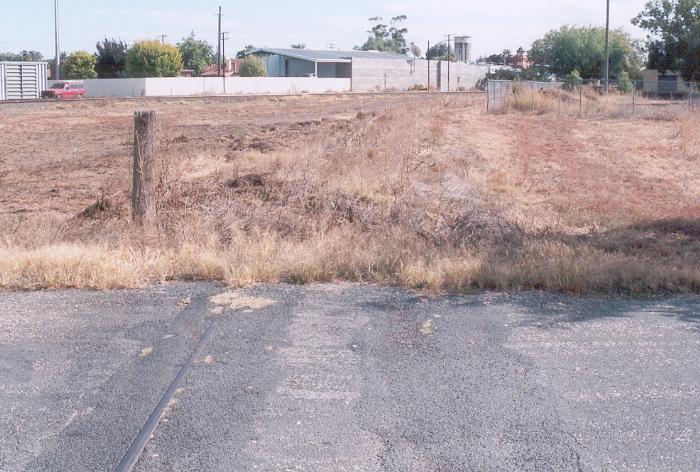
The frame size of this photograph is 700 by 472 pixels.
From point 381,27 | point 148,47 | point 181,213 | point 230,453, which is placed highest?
point 381,27

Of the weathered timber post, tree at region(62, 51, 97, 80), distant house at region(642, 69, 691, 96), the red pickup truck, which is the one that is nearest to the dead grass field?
the weathered timber post

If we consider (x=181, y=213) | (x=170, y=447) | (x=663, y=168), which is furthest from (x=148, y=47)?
(x=170, y=447)

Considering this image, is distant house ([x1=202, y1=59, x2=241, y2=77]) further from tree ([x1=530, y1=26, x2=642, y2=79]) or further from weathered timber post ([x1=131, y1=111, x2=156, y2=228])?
weathered timber post ([x1=131, y1=111, x2=156, y2=228])

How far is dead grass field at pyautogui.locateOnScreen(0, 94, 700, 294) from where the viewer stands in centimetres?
856

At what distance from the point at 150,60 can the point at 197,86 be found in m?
15.1

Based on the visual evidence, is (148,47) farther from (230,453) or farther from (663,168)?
(230,453)

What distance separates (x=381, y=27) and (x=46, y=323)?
636 feet

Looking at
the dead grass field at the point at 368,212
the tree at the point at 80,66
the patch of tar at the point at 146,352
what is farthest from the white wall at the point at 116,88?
the patch of tar at the point at 146,352

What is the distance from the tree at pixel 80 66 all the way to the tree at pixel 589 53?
1942 inches

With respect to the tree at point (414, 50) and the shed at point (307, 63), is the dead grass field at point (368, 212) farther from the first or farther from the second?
the tree at point (414, 50)

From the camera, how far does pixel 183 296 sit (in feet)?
26.2

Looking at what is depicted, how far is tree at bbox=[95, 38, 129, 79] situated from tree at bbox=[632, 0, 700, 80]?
56.7 m

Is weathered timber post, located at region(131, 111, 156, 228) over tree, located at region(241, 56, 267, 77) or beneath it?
beneath

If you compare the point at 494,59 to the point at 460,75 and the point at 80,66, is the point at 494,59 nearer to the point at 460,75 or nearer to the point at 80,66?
the point at 460,75
